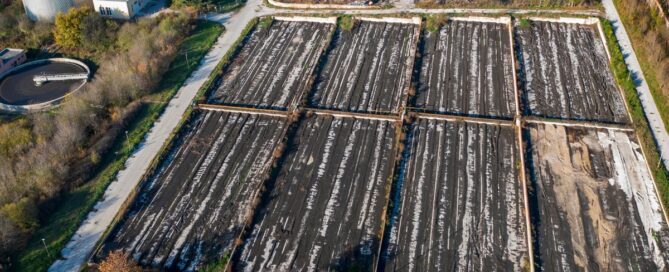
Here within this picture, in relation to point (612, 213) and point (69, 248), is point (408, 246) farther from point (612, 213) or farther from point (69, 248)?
point (69, 248)

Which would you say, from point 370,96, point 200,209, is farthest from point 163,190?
point 370,96

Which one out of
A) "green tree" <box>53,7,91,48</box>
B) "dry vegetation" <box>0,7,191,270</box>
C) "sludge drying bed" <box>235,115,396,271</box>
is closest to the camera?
"sludge drying bed" <box>235,115,396,271</box>

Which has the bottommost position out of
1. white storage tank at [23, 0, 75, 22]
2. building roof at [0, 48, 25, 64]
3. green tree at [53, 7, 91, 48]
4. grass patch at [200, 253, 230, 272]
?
grass patch at [200, 253, 230, 272]

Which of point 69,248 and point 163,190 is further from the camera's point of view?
point 163,190

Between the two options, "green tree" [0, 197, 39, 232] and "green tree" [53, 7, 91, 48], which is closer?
"green tree" [0, 197, 39, 232]

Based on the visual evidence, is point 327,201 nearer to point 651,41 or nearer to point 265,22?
point 265,22

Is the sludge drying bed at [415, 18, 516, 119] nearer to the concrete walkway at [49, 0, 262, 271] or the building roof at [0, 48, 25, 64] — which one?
the concrete walkway at [49, 0, 262, 271]

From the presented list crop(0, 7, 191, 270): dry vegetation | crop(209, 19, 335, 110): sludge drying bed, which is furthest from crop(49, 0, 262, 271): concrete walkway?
crop(0, 7, 191, 270): dry vegetation
